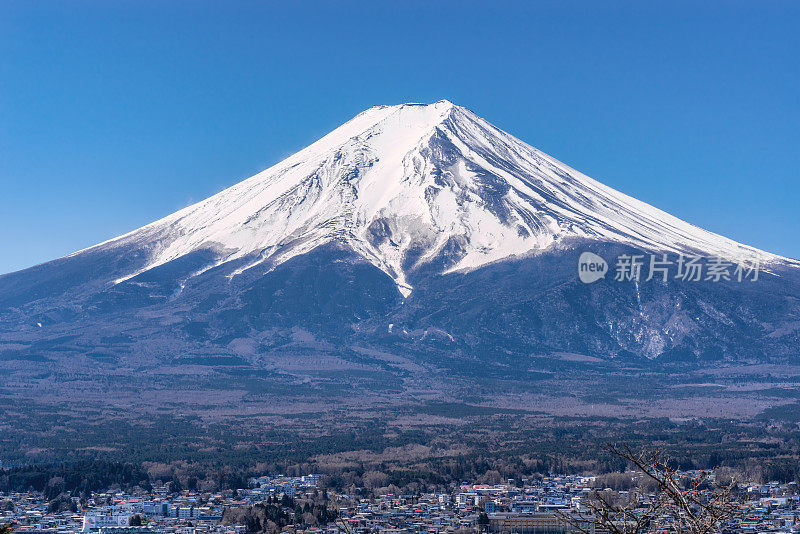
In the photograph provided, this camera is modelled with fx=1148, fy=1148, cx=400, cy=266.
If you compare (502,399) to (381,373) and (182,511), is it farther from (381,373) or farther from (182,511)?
(182,511)

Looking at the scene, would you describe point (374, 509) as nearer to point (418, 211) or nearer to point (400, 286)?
point (400, 286)

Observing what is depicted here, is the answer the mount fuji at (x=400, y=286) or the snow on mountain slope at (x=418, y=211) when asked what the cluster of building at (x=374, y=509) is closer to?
the mount fuji at (x=400, y=286)

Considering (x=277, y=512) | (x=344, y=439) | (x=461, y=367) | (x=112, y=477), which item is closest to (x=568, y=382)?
(x=461, y=367)

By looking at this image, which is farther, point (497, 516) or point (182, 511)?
point (182, 511)

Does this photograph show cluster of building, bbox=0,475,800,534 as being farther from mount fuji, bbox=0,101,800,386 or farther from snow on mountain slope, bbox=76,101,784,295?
snow on mountain slope, bbox=76,101,784,295

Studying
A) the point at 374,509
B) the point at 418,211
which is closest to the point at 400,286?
the point at 418,211

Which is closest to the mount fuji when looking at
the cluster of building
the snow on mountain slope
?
the snow on mountain slope
